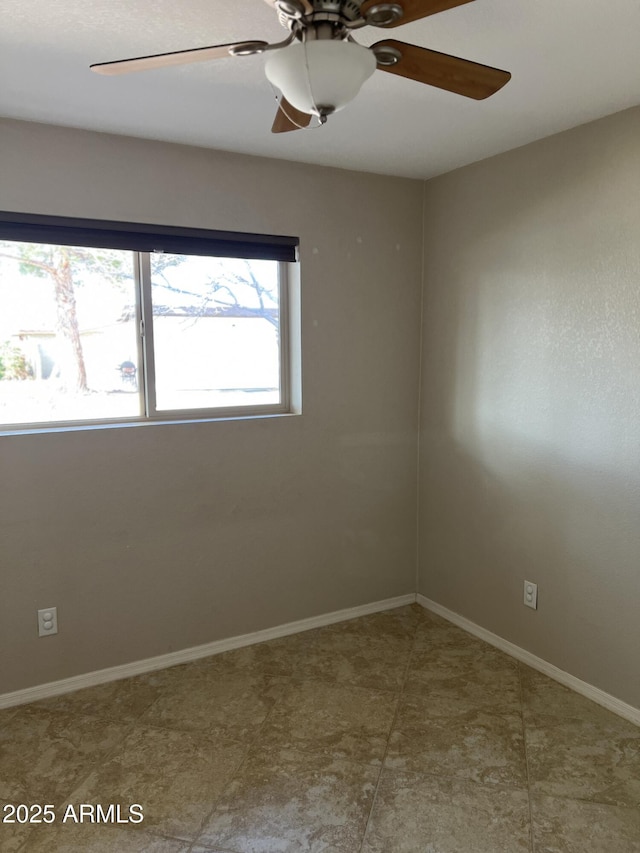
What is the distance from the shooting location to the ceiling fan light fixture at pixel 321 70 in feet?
3.67

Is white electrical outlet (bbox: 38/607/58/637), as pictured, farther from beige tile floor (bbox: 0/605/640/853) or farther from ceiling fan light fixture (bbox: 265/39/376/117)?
ceiling fan light fixture (bbox: 265/39/376/117)

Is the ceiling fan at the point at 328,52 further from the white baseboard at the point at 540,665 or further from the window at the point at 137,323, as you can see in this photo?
the white baseboard at the point at 540,665

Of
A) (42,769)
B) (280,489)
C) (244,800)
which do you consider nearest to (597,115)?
(280,489)

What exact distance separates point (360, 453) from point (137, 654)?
58.1 inches

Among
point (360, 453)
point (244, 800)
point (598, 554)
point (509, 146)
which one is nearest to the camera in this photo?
point (244, 800)

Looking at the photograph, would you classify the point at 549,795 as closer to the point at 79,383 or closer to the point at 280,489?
the point at 280,489

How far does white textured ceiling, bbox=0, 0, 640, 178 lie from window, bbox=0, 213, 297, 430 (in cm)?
44

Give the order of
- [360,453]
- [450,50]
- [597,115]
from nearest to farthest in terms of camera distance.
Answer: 1. [450,50]
2. [597,115]
3. [360,453]

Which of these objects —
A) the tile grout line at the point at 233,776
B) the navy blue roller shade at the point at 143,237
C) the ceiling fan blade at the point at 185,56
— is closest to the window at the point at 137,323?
the navy blue roller shade at the point at 143,237

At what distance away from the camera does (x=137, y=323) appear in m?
2.71

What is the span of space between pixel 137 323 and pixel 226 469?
788 mm

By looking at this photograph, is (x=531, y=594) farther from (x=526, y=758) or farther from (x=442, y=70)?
(x=442, y=70)

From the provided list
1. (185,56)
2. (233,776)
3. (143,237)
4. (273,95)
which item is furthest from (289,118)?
(233,776)

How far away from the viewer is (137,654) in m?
2.77
